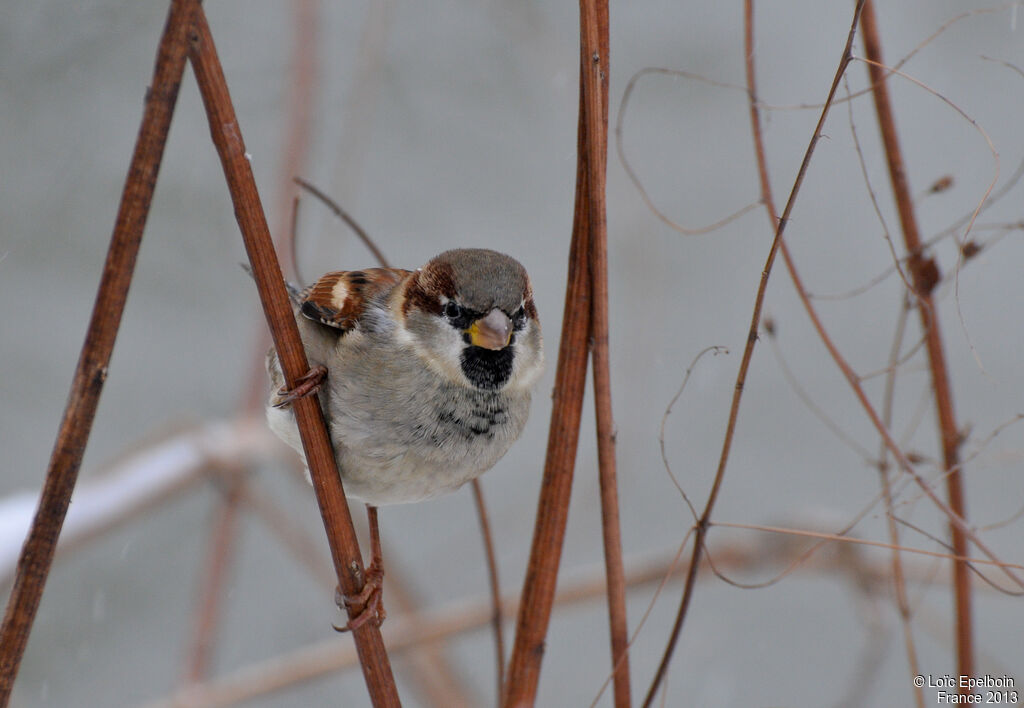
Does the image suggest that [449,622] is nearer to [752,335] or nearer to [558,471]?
[558,471]

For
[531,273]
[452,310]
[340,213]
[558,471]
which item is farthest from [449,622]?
[531,273]

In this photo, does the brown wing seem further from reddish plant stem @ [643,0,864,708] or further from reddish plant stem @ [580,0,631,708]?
reddish plant stem @ [643,0,864,708]

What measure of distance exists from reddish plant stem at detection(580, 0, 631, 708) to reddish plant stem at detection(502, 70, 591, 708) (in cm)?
3

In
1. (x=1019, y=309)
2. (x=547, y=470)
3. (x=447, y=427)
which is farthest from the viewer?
(x=1019, y=309)

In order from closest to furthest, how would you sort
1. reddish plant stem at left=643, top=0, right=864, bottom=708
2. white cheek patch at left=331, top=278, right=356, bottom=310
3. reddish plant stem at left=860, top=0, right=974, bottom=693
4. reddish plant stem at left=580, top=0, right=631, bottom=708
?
reddish plant stem at left=643, top=0, right=864, bottom=708, reddish plant stem at left=580, top=0, right=631, bottom=708, reddish plant stem at left=860, top=0, right=974, bottom=693, white cheek patch at left=331, top=278, right=356, bottom=310

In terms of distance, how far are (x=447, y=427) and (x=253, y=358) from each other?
978 mm

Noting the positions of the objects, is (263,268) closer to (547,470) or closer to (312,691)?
(547,470)

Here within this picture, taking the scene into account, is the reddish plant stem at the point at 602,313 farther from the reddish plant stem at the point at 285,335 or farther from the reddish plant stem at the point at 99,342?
the reddish plant stem at the point at 99,342

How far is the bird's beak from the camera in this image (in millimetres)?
1531

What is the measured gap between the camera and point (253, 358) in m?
2.44

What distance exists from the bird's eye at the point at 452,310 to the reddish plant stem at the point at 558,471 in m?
0.41

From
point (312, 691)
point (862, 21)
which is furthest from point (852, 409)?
point (862, 21)

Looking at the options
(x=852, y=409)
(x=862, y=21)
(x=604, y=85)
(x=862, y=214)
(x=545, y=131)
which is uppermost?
(x=545, y=131)

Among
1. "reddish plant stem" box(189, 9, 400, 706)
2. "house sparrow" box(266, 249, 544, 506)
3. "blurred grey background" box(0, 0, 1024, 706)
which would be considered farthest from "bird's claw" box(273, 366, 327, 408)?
"blurred grey background" box(0, 0, 1024, 706)
